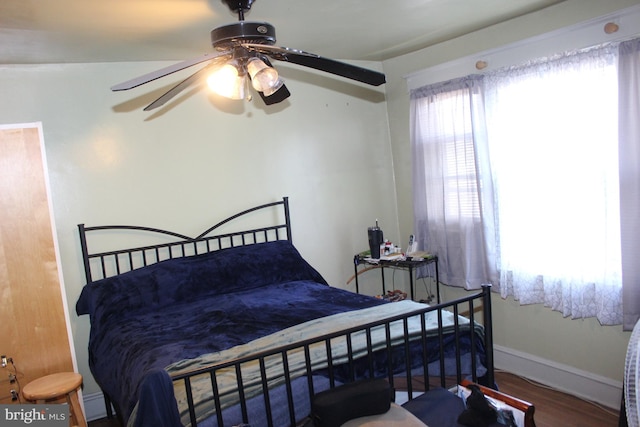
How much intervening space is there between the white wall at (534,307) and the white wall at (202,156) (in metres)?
0.31

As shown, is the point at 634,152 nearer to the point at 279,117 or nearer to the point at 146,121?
the point at 279,117

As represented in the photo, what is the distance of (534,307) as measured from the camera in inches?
134

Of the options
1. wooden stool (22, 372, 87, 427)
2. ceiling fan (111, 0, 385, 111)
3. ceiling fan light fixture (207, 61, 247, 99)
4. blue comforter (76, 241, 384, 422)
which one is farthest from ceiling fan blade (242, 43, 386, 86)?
wooden stool (22, 372, 87, 427)

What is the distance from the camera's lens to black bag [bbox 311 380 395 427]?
5.74 feet

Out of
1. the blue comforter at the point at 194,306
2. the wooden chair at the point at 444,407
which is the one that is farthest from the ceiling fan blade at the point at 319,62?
the wooden chair at the point at 444,407

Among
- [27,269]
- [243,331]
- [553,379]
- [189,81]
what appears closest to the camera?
[189,81]

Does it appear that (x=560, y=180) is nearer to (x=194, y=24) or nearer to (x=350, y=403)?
(x=350, y=403)

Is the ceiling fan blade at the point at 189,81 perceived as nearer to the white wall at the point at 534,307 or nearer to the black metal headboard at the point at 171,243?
the black metal headboard at the point at 171,243

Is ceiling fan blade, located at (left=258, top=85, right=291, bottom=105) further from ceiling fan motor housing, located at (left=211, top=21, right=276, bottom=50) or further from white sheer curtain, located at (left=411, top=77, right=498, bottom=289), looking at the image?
white sheer curtain, located at (left=411, top=77, right=498, bottom=289)

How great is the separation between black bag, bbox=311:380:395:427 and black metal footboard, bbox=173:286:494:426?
186mm

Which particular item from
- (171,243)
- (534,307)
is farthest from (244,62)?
(534,307)

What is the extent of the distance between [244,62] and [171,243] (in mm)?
1793

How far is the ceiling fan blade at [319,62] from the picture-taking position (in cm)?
202

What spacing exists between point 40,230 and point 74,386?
3.06 ft
